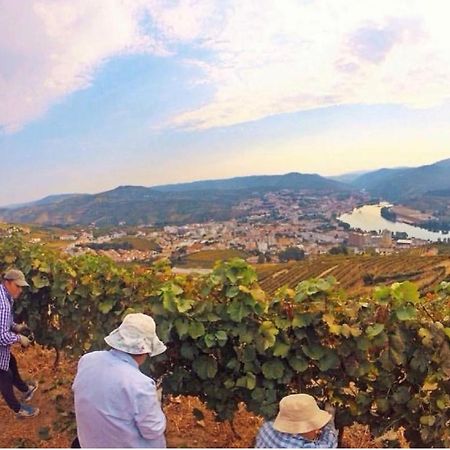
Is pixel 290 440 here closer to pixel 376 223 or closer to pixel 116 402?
pixel 116 402

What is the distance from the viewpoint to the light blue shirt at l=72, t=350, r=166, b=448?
2598 mm

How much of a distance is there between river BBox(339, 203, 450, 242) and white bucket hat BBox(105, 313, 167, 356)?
341 ft

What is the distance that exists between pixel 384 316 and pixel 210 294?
1.33m

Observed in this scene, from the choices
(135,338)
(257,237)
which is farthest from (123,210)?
(135,338)

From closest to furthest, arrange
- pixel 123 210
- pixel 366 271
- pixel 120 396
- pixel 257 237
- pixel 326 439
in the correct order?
pixel 120 396
pixel 326 439
pixel 366 271
pixel 257 237
pixel 123 210

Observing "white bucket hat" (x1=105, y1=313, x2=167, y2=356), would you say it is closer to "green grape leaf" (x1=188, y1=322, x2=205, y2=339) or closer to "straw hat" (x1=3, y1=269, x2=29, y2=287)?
"green grape leaf" (x1=188, y1=322, x2=205, y2=339)

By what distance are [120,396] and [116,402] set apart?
A: 1.7 inches

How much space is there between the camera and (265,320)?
3.88 metres

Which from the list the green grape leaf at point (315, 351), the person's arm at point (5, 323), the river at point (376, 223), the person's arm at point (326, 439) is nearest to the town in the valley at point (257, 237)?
the river at point (376, 223)

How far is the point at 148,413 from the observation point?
262 centimetres

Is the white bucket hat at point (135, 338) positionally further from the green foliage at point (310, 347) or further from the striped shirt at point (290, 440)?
the green foliage at point (310, 347)

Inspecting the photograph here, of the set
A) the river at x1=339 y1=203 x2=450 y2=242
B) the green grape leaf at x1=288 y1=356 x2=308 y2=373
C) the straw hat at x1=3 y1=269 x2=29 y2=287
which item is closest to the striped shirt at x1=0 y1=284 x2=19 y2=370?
the straw hat at x1=3 y1=269 x2=29 y2=287

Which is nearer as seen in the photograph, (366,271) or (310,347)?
(310,347)

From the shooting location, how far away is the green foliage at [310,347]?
356 centimetres
